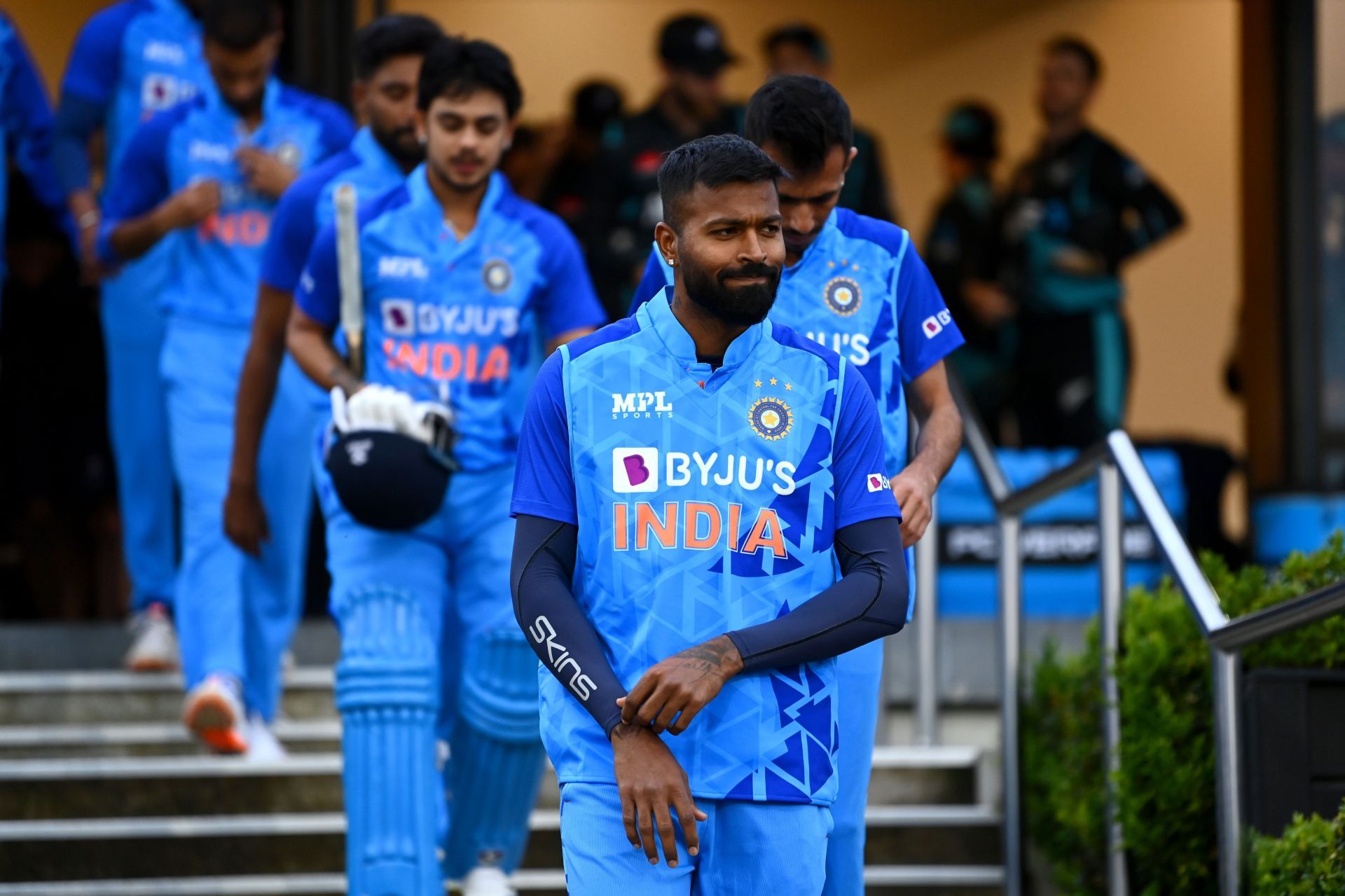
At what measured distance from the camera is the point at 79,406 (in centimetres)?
862

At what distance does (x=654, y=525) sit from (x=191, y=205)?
11.3ft

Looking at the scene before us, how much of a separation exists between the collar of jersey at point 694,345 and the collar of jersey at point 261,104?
346cm

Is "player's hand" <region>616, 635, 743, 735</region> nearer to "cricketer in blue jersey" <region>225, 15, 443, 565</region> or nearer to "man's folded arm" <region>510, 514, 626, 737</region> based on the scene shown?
"man's folded arm" <region>510, 514, 626, 737</region>

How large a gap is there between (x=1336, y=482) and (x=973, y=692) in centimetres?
252

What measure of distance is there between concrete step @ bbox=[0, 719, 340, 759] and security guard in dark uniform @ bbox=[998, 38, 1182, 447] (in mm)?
4005

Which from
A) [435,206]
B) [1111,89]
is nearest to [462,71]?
[435,206]

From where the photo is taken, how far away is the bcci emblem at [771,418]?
11.4ft

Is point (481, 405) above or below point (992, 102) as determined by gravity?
below

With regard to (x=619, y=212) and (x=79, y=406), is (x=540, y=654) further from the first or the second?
A: (x=79, y=406)

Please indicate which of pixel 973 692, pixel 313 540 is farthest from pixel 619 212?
pixel 973 692

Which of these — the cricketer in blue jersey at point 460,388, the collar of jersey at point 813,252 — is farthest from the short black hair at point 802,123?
the cricketer in blue jersey at point 460,388

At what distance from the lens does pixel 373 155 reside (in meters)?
5.48

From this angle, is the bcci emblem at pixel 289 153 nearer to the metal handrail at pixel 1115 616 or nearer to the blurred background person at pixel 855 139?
the blurred background person at pixel 855 139

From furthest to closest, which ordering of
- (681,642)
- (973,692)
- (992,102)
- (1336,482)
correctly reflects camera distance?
(992,102) < (1336,482) < (973,692) < (681,642)
